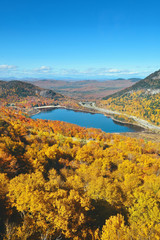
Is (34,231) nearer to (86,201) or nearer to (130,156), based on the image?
(86,201)

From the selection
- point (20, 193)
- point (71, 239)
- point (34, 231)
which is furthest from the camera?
Result: point (20, 193)

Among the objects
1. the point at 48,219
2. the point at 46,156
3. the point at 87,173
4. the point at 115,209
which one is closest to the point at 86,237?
the point at 48,219

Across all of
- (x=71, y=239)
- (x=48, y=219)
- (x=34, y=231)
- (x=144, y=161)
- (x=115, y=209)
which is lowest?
(x=144, y=161)

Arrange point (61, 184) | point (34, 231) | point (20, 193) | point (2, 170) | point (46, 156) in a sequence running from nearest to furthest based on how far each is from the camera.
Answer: point (34, 231) < point (20, 193) < point (61, 184) < point (2, 170) < point (46, 156)

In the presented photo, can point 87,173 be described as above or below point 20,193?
below

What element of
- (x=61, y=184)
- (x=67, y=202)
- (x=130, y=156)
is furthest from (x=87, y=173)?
(x=130, y=156)

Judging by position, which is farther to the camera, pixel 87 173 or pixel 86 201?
pixel 87 173

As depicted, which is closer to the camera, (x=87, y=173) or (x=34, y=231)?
(x=34, y=231)

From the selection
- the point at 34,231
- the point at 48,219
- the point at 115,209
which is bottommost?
the point at 115,209

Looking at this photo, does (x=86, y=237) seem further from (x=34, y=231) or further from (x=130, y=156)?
(x=130, y=156)
